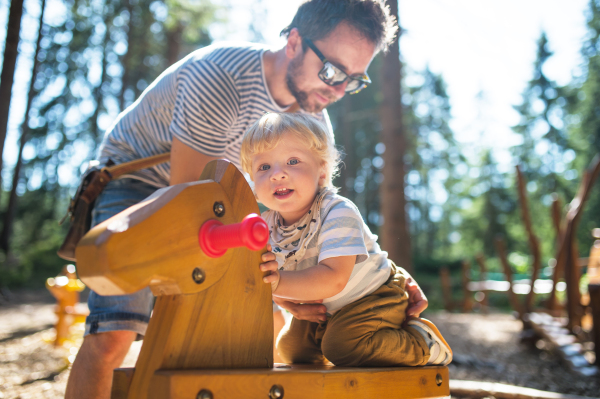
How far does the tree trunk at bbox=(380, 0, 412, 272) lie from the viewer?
22.0ft

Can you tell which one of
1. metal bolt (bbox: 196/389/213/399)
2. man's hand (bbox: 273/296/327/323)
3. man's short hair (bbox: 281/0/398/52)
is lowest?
man's hand (bbox: 273/296/327/323)

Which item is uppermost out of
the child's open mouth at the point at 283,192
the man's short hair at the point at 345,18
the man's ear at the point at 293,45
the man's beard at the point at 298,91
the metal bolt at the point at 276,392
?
the man's short hair at the point at 345,18

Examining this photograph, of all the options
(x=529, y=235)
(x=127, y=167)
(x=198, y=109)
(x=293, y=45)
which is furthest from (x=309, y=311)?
(x=529, y=235)

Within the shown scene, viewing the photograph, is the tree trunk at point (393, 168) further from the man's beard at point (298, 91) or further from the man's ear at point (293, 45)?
the man's ear at point (293, 45)

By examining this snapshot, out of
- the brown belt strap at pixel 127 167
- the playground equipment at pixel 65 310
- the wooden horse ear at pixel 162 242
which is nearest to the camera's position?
the wooden horse ear at pixel 162 242

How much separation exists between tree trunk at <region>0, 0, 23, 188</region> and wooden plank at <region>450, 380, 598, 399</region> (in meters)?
8.53

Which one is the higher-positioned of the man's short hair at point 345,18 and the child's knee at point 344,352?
the man's short hair at point 345,18

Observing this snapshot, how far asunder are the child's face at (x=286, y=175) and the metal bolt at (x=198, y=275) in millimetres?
492

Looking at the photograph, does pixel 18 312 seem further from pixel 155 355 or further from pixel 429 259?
pixel 429 259

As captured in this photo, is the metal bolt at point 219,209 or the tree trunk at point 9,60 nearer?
the metal bolt at point 219,209

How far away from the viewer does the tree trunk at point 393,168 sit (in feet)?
22.0

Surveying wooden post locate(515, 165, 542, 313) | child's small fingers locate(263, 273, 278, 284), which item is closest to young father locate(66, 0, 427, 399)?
child's small fingers locate(263, 273, 278, 284)

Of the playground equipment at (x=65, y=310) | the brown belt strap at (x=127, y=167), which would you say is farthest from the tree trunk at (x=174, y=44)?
the brown belt strap at (x=127, y=167)

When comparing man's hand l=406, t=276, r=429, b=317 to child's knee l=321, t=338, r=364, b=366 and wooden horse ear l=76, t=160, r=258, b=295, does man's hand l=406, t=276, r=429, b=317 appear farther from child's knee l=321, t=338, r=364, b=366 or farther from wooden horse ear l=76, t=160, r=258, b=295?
wooden horse ear l=76, t=160, r=258, b=295
